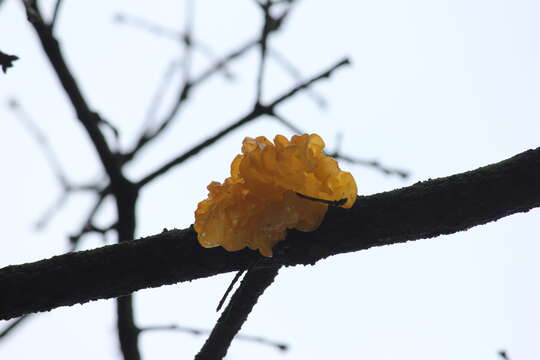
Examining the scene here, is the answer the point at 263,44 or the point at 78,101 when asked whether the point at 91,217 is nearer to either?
the point at 78,101

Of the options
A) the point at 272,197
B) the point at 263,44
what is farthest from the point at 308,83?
the point at 272,197

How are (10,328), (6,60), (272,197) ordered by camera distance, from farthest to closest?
1. (10,328)
2. (6,60)
3. (272,197)

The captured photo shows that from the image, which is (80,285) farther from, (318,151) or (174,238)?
(318,151)

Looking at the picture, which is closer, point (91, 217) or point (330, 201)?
point (330, 201)

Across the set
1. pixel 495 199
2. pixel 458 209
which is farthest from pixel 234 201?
pixel 495 199

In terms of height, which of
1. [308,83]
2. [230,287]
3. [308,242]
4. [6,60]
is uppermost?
[308,83]

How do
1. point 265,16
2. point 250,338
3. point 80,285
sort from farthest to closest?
point 265,16
point 250,338
point 80,285
